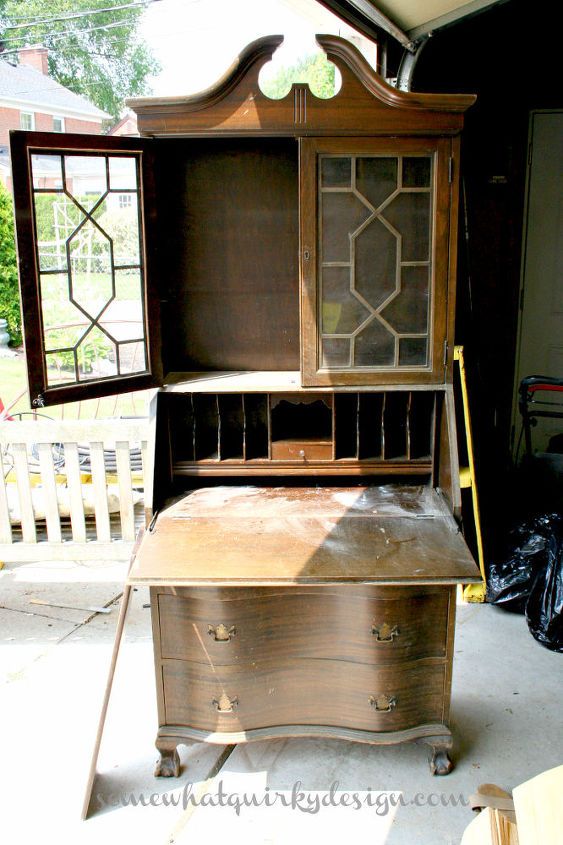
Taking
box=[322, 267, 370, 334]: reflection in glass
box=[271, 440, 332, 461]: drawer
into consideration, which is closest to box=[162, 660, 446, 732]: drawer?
box=[271, 440, 332, 461]: drawer

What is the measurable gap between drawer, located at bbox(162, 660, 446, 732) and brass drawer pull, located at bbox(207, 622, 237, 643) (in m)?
0.09

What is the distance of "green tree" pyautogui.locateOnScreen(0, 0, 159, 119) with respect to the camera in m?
11.5

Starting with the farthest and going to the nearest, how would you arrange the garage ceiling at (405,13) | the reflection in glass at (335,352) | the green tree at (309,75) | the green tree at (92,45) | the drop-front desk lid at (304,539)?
the green tree at (92,45)
the green tree at (309,75)
the garage ceiling at (405,13)
the reflection in glass at (335,352)
the drop-front desk lid at (304,539)

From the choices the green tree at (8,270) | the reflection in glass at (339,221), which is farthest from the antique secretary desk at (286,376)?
the green tree at (8,270)

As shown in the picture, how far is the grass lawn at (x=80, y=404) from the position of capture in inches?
207

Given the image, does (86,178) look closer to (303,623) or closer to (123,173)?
(123,173)

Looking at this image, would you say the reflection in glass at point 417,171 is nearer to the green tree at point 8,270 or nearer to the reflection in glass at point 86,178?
the reflection in glass at point 86,178

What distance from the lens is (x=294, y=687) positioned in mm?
2100

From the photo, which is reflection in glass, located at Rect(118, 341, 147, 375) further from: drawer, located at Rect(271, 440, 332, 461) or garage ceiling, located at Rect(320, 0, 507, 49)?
garage ceiling, located at Rect(320, 0, 507, 49)

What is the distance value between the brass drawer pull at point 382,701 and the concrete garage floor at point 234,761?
24 centimetres

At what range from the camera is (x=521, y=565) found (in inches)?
119

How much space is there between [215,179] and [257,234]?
23 centimetres

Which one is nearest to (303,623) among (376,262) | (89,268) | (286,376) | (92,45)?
(286,376)

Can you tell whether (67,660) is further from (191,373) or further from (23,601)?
(191,373)
